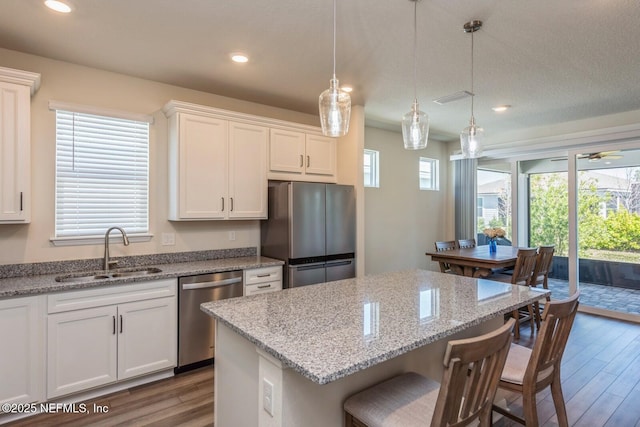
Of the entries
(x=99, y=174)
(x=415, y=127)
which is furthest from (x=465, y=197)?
(x=99, y=174)

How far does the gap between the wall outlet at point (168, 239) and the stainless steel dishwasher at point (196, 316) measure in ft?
2.11

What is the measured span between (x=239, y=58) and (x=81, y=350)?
2.56 meters

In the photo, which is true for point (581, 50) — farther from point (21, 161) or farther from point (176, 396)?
point (21, 161)

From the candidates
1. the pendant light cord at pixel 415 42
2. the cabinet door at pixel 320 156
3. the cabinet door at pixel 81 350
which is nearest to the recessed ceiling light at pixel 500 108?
the pendant light cord at pixel 415 42

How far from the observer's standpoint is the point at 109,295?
268 centimetres

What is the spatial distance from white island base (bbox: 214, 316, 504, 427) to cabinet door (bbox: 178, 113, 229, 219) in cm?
177

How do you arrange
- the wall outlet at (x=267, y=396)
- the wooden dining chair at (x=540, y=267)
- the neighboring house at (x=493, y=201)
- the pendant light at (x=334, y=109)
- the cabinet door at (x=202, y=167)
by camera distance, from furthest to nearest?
1. the neighboring house at (x=493, y=201)
2. the wooden dining chair at (x=540, y=267)
3. the cabinet door at (x=202, y=167)
4. the pendant light at (x=334, y=109)
5. the wall outlet at (x=267, y=396)

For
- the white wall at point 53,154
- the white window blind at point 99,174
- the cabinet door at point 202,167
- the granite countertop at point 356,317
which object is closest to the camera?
the granite countertop at point 356,317

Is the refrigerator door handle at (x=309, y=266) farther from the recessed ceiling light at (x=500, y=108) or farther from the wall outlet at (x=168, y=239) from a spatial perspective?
the recessed ceiling light at (x=500, y=108)

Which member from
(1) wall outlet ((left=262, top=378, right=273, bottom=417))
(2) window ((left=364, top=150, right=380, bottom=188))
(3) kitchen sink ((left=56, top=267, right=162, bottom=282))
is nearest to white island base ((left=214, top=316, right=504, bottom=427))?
(1) wall outlet ((left=262, top=378, right=273, bottom=417))

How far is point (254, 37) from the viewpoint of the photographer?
8.58 ft

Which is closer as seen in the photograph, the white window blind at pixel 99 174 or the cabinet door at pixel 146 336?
the cabinet door at pixel 146 336

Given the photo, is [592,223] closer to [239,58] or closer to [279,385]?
[239,58]

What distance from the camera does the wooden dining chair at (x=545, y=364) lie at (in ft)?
5.31
